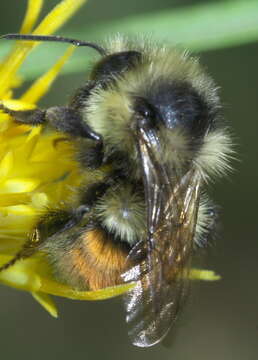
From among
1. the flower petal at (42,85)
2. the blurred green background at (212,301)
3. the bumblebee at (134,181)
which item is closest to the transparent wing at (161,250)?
the bumblebee at (134,181)

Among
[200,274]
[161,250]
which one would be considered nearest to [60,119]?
[161,250]

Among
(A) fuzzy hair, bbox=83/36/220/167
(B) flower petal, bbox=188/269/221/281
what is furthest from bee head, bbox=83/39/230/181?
(B) flower petal, bbox=188/269/221/281

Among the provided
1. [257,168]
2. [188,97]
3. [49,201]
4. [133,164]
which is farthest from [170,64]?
[257,168]

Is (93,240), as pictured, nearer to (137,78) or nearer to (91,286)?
(91,286)

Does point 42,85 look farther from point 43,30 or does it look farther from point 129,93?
point 129,93

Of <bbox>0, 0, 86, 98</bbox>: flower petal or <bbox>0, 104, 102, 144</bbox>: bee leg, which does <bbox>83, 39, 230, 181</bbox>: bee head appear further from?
<bbox>0, 0, 86, 98</bbox>: flower petal

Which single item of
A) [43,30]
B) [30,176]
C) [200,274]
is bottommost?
[200,274]
